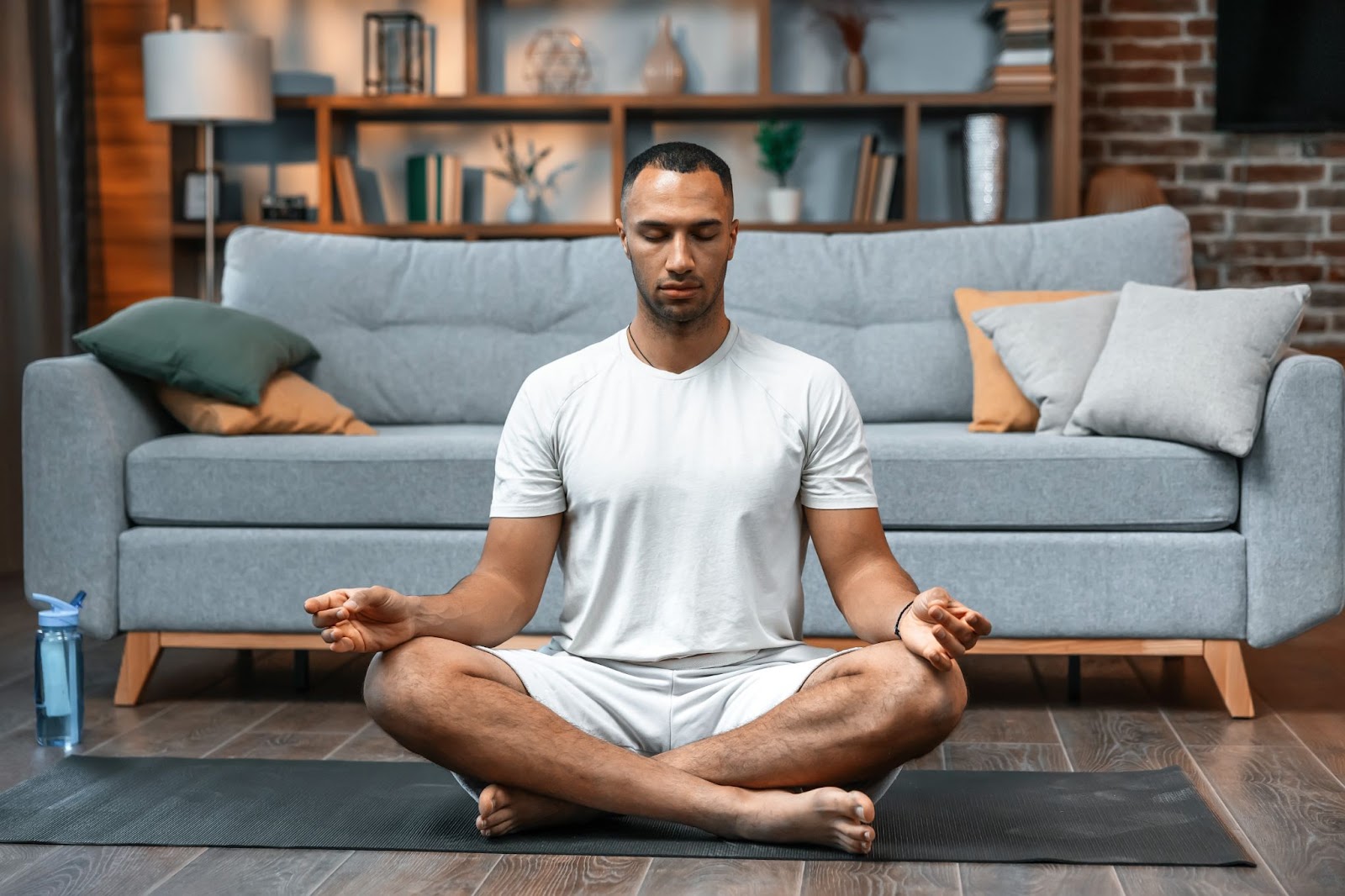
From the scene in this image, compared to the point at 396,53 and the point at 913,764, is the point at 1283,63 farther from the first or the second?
the point at 913,764

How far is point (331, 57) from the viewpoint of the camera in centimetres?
524

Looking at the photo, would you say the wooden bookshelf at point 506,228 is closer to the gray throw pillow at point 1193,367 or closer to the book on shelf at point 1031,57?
the book on shelf at point 1031,57

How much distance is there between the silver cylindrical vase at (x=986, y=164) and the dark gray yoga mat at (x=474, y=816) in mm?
2852

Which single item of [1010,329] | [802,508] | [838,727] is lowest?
[838,727]

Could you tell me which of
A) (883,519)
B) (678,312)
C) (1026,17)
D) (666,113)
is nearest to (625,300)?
(883,519)

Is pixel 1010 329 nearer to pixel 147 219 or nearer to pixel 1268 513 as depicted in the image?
pixel 1268 513

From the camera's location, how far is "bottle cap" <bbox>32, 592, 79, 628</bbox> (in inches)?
97.6

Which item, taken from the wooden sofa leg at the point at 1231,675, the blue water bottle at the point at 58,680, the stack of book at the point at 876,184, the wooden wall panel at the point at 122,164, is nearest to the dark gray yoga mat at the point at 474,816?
the blue water bottle at the point at 58,680

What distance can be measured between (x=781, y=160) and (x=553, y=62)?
83cm

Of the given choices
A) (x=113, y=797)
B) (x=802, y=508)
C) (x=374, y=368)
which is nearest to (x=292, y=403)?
(x=374, y=368)

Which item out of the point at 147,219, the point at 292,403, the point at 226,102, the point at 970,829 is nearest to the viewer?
the point at 970,829

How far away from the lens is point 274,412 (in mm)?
3018

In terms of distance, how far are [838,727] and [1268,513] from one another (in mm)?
1162

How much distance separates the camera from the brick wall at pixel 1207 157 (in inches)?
192
